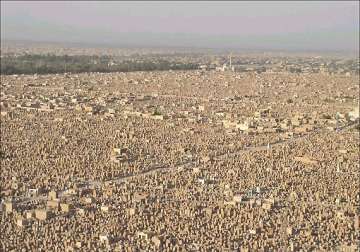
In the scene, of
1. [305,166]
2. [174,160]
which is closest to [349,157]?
[305,166]

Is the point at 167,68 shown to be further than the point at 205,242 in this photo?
Yes

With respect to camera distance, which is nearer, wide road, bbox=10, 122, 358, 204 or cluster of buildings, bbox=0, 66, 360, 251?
cluster of buildings, bbox=0, 66, 360, 251

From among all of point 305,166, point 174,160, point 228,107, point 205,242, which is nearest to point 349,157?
point 305,166

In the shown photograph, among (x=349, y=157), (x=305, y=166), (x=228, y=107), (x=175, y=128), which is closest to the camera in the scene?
(x=305, y=166)

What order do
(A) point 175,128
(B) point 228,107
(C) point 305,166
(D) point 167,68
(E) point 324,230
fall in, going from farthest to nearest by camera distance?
(D) point 167,68, (B) point 228,107, (A) point 175,128, (C) point 305,166, (E) point 324,230

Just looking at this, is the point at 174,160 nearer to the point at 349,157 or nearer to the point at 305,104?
the point at 349,157

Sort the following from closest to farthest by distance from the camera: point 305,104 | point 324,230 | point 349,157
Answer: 1. point 324,230
2. point 349,157
3. point 305,104

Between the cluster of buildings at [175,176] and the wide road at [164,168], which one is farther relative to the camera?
the wide road at [164,168]

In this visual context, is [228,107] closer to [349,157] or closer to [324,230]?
[349,157]

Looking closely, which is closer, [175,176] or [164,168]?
[175,176]
